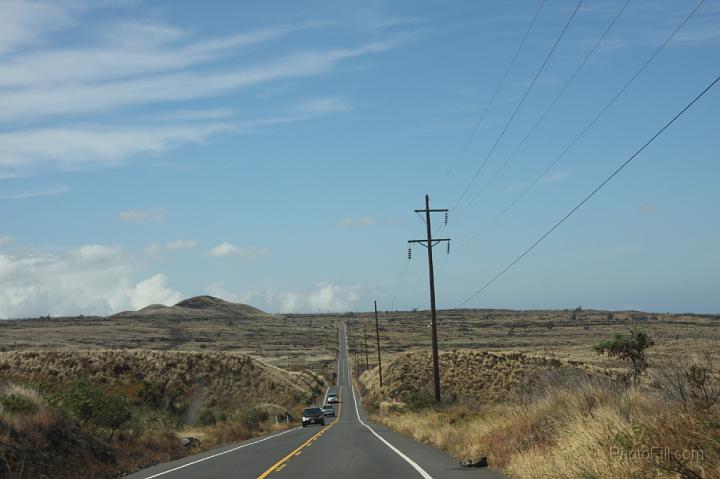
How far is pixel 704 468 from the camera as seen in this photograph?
9742 millimetres

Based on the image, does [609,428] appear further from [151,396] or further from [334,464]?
[151,396]

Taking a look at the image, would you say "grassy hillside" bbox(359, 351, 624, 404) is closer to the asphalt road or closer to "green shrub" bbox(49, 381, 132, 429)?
"green shrub" bbox(49, 381, 132, 429)

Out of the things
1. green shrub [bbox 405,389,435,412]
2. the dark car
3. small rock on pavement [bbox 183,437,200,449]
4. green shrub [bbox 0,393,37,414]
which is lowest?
the dark car

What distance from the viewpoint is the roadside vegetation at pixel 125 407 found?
20594 mm

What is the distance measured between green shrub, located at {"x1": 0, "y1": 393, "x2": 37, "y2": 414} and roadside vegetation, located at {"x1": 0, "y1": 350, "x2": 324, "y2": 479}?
0.10 ft

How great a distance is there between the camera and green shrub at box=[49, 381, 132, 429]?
29047 millimetres

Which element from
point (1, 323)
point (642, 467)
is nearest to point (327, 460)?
point (642, 467)

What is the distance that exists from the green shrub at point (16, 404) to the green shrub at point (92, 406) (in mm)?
4093

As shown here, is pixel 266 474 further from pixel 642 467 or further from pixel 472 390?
pixel 472 390

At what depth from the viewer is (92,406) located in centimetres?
2981

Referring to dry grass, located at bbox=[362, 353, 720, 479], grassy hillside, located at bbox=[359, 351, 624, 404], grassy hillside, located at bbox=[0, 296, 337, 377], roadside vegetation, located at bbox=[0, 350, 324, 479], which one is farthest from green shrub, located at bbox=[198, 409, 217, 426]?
grassy hillside, located at bbox=[0, 296, 337, 377]

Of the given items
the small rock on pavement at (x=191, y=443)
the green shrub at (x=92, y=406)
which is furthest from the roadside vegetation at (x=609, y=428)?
the green shrub at (x=92, y=406)

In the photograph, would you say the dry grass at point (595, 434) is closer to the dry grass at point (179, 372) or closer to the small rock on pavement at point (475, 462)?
the small rock on pavement at point (475, 462)

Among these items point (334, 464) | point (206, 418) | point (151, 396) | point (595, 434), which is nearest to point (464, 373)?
point (206, 418)
